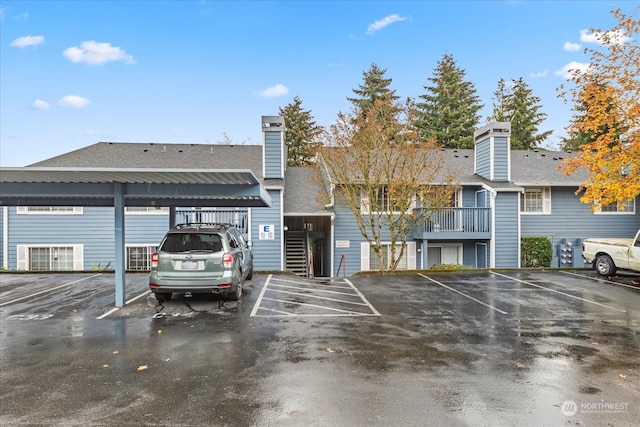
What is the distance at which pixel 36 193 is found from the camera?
28.6 feet

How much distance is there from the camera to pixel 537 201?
61.4ft

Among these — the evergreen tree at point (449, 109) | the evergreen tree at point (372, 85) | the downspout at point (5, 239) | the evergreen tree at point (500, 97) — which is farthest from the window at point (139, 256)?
the evergreen tree at point (500, 97)

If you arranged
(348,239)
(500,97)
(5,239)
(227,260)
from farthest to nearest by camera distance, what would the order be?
(500,97) < (348,239) < (5,239) < (227,260)

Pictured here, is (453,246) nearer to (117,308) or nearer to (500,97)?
(117,308)

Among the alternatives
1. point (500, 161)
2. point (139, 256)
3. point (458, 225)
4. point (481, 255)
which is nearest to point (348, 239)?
point (458, 225)

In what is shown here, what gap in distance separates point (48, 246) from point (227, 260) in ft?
41.6

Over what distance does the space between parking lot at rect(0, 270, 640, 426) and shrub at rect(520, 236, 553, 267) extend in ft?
25.8

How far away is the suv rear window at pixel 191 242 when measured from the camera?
326 inches

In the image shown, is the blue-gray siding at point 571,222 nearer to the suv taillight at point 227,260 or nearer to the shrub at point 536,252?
the shrub at point 536,252

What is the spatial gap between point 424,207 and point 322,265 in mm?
6960

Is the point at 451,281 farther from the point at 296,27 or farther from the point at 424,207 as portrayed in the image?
the point at 296,27

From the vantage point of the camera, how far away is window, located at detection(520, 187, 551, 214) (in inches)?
733

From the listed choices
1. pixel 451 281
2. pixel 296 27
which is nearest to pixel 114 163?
pixel 296 27

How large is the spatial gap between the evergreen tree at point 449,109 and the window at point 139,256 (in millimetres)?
29084
